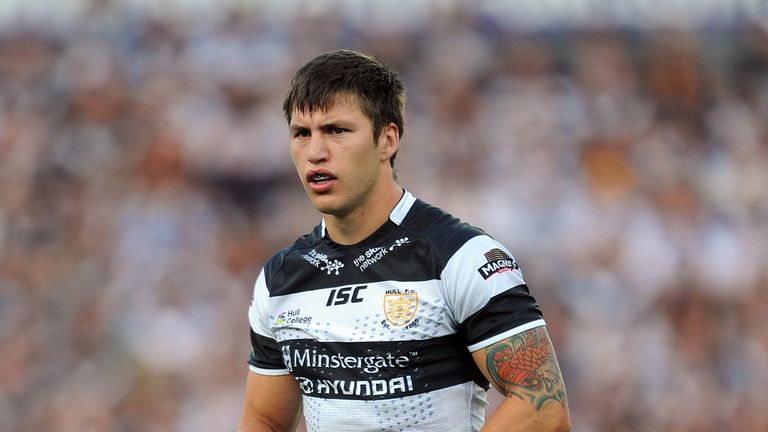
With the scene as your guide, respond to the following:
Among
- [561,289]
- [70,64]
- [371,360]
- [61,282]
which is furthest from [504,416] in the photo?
[70,64]

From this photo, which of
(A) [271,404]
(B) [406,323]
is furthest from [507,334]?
(A) [271,404]

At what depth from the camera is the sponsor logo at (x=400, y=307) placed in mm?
3027

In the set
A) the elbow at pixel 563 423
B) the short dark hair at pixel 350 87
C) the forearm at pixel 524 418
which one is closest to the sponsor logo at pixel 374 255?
the short dark hair at pixel 350 87

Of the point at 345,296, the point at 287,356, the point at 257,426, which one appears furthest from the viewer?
the point at 257,426

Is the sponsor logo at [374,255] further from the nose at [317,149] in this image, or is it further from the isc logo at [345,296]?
the nose at [317,149]

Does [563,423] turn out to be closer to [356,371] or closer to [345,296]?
[356,371]

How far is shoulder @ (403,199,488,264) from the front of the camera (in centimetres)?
306

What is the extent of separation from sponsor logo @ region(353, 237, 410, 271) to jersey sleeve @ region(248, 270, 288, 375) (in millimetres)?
413

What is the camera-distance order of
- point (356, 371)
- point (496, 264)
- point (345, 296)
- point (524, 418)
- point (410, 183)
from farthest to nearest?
point (410, 183), point (345, 296), point (356, 371), point (496, 264), point (524, 418)

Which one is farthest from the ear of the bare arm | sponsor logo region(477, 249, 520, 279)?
the bare arm

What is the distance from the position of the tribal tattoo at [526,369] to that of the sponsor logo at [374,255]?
48 cm

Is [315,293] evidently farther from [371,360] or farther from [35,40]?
[35,40]

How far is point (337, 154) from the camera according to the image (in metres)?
3.11

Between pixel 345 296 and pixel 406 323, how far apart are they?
0.26m
